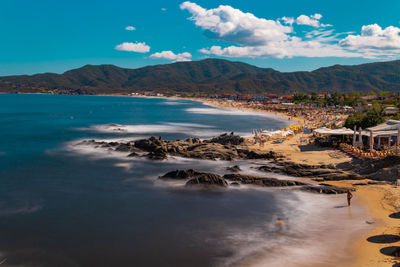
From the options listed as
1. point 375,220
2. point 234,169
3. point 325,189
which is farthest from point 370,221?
point 234,169

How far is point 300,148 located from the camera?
1430 inches

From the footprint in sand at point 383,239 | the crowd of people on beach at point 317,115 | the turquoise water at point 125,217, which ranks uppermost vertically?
the crowd of people on beach at point 317,115

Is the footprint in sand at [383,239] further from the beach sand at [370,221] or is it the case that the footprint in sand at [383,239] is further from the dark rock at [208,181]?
the dark rock at [208,181]

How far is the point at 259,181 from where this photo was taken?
23.0 m

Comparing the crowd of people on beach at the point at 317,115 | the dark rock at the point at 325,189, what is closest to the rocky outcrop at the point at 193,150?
the dark rock at the point at 325,189

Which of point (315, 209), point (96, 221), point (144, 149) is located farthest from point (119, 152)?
point (315, 209)

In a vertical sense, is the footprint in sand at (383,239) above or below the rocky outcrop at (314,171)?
below

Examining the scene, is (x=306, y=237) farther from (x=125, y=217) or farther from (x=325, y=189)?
(x=125, y=217)

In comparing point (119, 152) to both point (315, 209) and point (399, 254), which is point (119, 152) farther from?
point (399, 254)

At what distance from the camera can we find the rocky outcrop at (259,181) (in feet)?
73.4

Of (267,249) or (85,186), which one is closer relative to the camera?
(267,249)

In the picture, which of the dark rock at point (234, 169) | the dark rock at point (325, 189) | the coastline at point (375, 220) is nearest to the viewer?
the coastline at point (375, 220)

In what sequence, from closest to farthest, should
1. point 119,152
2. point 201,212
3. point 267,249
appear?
point 267,249, point 201,212, point 119,152

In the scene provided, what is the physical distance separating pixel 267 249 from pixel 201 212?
17.9 feet
